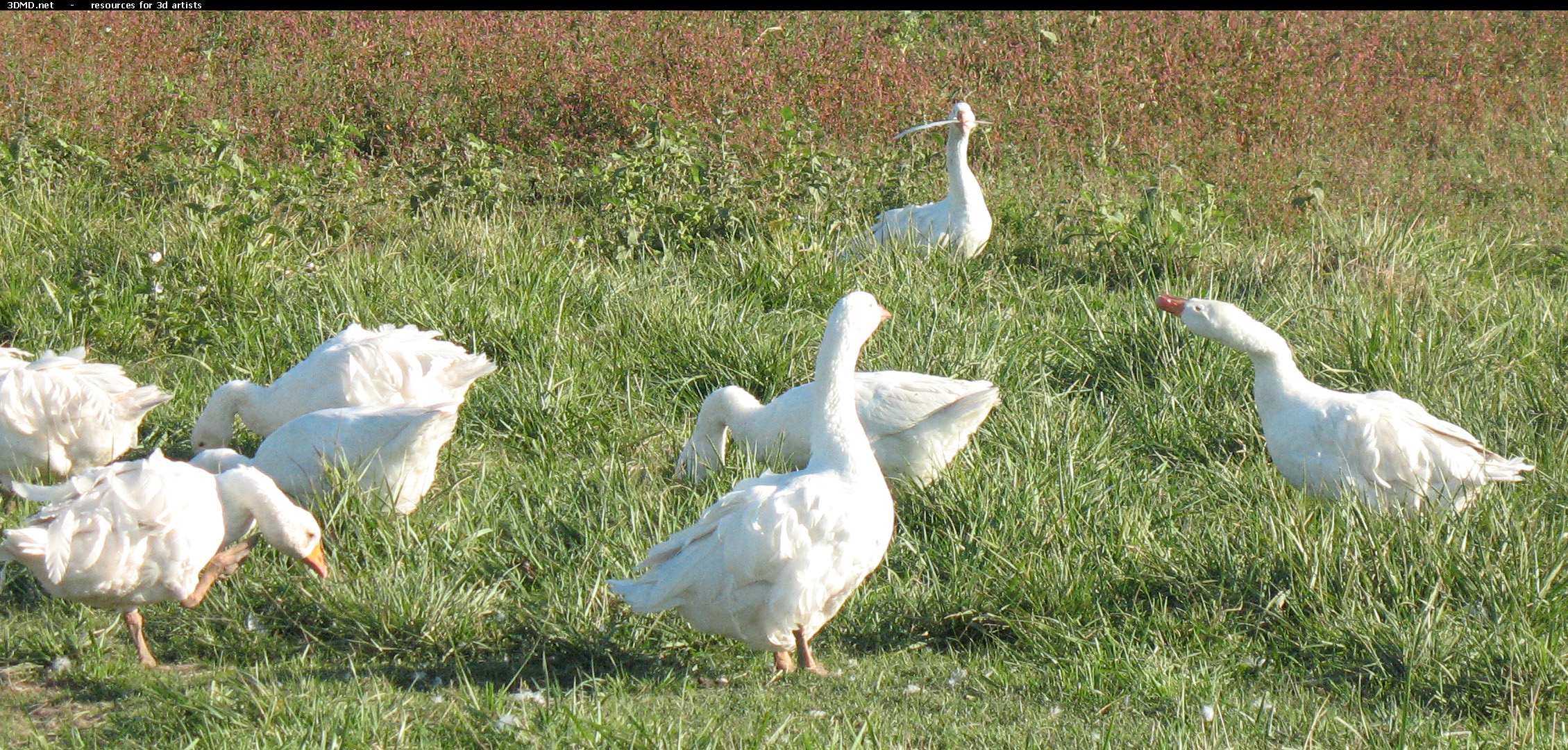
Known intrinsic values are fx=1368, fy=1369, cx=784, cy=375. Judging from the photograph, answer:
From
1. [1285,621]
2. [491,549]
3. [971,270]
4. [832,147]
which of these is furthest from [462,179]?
[1285,621]

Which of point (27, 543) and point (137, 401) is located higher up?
point (27, 543)

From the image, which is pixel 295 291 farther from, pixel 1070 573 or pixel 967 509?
pixel 1070 573

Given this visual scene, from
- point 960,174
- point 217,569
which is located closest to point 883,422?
point 217,569

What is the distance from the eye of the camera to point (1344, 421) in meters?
4.70

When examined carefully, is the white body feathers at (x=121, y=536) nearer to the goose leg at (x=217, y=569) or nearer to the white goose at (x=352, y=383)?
the goose leg at (x=217, y=569)

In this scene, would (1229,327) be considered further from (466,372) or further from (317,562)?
(317,562)

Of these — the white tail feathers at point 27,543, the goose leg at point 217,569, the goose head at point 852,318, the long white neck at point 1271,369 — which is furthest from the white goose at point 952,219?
the white tail feathers at point 27,543

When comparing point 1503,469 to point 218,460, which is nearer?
point 1503,469

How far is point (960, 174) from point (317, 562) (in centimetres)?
439

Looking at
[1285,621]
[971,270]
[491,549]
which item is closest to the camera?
[1285,621]

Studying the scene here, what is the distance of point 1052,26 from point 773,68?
262 cm

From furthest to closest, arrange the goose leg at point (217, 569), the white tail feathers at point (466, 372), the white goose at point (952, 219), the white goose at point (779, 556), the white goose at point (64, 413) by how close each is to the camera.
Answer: the white goose at point (952, 219) < the white tail feathers at point (466, 372) < the white goose at point (64, 413) < the goose leg at point (217, 569) < the white goose at point (779, 556)

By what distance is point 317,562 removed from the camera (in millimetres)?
4246

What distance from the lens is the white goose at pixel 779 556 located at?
12.3ft
